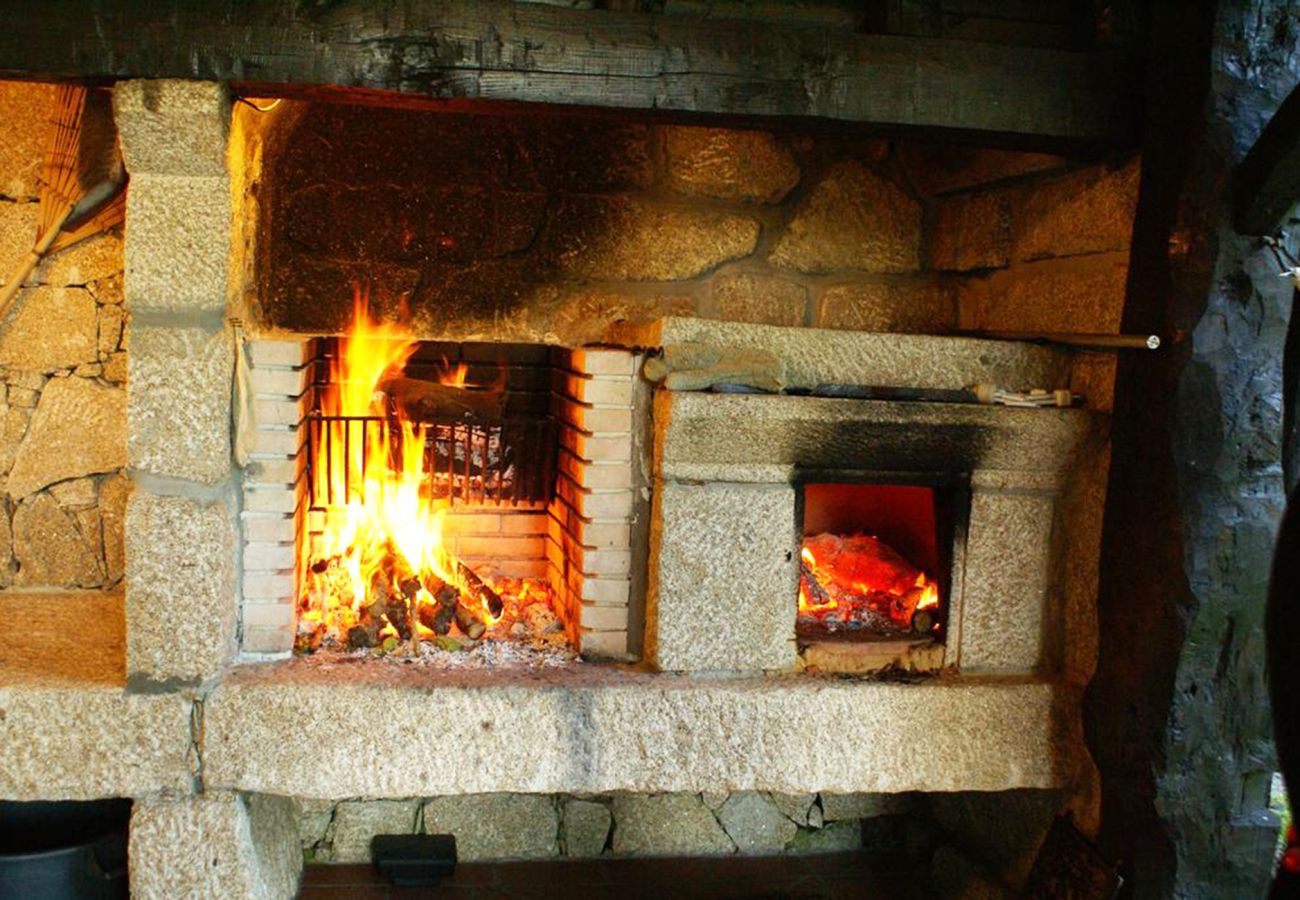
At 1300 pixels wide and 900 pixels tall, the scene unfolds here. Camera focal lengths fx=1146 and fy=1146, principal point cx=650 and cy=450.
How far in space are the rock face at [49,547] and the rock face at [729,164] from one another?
6.91ft

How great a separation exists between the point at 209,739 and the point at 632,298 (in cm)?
169

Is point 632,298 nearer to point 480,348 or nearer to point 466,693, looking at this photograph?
point 480,348

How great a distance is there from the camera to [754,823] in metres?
3.90

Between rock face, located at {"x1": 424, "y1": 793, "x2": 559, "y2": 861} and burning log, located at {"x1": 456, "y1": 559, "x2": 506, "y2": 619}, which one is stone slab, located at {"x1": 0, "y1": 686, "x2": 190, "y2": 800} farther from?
rock face, located at {"x1": 424, "y1": 793, "x2": 559, "y2": 861}

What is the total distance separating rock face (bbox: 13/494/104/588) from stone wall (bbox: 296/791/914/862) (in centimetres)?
101

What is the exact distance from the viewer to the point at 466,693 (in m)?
2.91

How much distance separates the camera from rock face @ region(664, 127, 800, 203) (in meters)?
3.46

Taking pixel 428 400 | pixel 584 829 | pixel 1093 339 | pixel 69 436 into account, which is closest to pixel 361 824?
pixel 584 829

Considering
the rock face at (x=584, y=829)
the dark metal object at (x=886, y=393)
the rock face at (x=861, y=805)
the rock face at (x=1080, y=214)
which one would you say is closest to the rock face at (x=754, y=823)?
the rock face at (x=861, y=805)

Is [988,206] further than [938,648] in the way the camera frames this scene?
Yes

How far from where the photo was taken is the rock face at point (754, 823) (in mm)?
3875

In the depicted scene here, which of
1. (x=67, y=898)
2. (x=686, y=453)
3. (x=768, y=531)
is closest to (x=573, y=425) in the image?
(x=686, y=453)

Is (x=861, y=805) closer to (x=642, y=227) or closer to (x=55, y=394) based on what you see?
(x=642, y=227)

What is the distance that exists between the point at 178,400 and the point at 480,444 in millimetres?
1000
